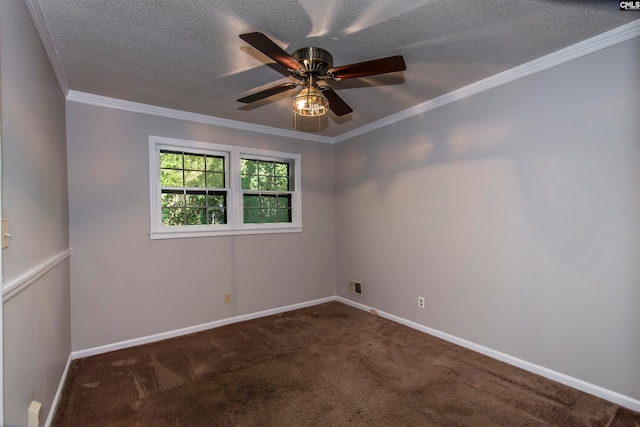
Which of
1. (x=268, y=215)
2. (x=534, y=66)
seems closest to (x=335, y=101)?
(x=534, y=66)

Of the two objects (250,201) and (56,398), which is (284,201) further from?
(56,398)

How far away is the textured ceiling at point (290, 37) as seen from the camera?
175 centimetres

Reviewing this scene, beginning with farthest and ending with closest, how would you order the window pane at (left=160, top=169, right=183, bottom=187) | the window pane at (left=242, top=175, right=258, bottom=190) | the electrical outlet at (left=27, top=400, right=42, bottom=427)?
the window pane at (left=242, top=175, right=258, bottom=190)
the window pane at (left=160, top=169, right=183, bottom=187)
the electrical outlet at (left=27, top=400, right=42, bottom=427)

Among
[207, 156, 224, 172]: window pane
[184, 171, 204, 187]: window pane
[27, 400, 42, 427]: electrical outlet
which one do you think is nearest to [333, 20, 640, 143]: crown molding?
[207, 156, 224, 172]: window pane

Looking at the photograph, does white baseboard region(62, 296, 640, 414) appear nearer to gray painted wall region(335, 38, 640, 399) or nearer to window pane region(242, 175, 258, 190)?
gray painted wall region(335, 38, 640, 399)

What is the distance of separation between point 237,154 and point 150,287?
5.90 feet

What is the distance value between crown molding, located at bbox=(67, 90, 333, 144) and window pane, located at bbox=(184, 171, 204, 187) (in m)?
0.61

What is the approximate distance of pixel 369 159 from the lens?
401 centimetres

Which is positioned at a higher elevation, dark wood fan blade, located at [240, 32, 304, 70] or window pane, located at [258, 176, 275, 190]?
dark wood fan blade, located at [240, 32, 304, 70]

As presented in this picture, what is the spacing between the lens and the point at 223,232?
144 inches

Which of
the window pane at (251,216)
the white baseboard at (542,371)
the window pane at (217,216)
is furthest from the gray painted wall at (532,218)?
the window pane at (217,216)

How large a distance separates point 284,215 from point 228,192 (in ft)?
2.94

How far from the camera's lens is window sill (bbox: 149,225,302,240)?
129 inches
